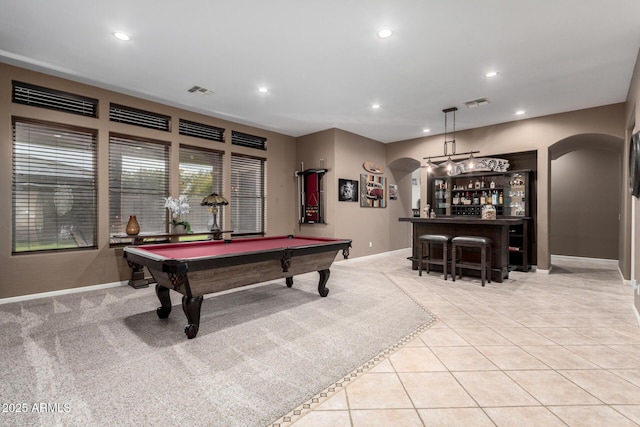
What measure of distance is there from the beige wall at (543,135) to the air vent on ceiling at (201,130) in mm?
5164

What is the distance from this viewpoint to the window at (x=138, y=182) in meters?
4.92

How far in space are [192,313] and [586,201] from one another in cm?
871

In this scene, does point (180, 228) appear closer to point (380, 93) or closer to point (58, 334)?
point (58, 334)

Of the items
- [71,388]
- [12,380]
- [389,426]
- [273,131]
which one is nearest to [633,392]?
[389,426]

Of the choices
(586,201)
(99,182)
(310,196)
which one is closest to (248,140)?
(310,196)

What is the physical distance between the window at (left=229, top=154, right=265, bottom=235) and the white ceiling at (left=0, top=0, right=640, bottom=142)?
4.79 feet

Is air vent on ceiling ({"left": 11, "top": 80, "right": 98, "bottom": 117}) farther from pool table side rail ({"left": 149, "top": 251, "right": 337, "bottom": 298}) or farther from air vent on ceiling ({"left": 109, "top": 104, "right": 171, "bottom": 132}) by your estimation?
pool table side rail ({"left": 149, "top": 251, "right": 337, "bottom": 298})

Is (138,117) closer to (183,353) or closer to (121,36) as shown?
(121,36)

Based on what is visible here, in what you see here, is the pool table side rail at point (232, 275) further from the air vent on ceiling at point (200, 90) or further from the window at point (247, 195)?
the window at point (247, 195)

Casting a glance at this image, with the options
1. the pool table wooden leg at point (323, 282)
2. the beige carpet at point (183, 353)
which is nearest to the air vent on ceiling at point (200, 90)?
the beige carpet at point (183, 353)

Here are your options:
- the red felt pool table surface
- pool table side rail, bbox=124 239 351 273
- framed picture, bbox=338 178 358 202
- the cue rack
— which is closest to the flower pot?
the red felt pool table surface

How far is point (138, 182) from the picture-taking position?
5.18 metres

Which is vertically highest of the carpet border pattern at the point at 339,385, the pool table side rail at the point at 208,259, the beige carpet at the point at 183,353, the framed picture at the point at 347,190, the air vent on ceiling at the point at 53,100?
the air vent on ceiling at the point at 53,100

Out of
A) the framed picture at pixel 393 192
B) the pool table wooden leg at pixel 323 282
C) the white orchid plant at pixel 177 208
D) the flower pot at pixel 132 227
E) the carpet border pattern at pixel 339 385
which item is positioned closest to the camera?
the carpet border pattern at pixel 339 385
